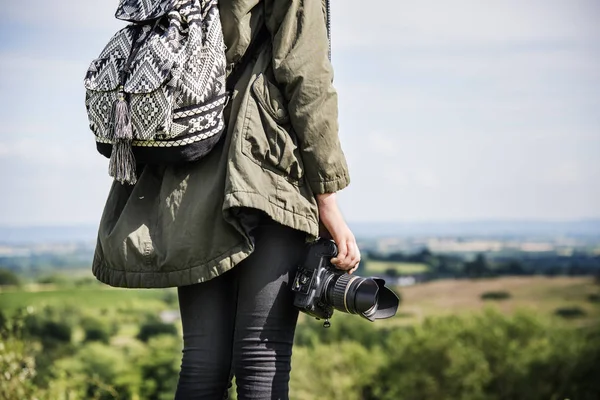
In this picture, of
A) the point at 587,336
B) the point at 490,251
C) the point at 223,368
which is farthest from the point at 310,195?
the point at 490,251

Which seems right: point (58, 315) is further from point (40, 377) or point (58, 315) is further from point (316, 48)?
point (316, 48)

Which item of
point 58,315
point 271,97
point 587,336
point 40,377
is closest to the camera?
point 271,97

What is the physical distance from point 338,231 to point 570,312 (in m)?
11.1

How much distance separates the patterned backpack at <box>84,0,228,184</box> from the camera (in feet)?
5.72

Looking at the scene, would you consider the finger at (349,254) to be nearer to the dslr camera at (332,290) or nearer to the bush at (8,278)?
the dslr camera at (332,290)

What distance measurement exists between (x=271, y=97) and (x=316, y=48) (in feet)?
0.49

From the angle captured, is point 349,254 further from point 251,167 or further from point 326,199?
point 251,167

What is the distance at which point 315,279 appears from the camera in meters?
1.85

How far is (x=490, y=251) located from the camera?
13641mm

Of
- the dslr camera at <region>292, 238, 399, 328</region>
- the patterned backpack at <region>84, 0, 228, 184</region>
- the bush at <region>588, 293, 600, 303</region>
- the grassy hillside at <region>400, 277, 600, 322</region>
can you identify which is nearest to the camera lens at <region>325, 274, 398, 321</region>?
the dslr camera at <region>292, 238, 399, 328</region>

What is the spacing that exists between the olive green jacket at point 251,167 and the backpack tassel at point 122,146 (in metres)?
0.11

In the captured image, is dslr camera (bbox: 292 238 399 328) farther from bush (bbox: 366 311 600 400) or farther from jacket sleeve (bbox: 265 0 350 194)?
bush (bbox: 366 311 600 400)

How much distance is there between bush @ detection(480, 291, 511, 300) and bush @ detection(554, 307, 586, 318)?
0.88 m

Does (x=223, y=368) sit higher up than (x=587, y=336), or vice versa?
(x=223, y=368)
